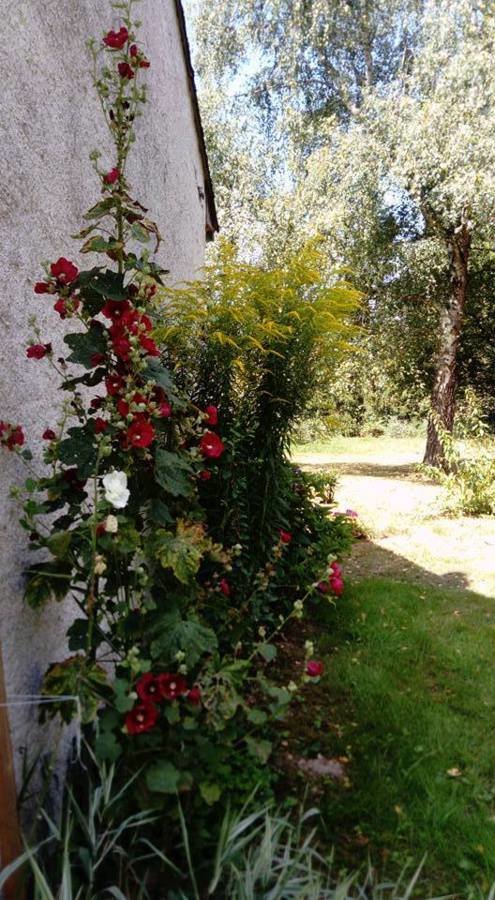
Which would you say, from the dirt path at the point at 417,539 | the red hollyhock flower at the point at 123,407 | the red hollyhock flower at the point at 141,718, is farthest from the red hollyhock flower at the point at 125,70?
the dirt path at the point at 417,539

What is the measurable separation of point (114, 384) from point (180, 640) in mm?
706

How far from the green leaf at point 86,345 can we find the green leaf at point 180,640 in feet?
2.42

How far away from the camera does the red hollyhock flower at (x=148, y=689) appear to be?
131 cm

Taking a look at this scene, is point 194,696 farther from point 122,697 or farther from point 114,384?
point 114,384

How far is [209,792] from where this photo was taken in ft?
4.41

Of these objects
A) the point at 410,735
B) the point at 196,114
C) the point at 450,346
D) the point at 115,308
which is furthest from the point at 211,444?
the point at 450,346

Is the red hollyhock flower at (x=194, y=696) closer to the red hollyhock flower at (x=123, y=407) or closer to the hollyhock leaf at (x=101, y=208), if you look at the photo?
the red hollyhock flower at (x=123, y=407)

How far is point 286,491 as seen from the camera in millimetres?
2982

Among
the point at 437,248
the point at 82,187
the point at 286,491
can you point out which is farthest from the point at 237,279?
the point at 437,248

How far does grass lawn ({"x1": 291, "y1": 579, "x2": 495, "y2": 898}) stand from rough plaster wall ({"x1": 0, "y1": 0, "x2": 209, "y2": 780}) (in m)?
1.16

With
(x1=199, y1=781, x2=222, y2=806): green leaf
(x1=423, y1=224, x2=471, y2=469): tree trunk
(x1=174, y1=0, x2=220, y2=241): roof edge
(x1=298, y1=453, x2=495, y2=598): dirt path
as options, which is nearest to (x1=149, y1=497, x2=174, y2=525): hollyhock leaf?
(x1=199, y1=781, x2=222, y2=806): green leaf

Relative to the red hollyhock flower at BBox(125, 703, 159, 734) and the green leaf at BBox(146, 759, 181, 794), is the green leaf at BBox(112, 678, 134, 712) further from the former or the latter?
the green leaf at BBox(146, 759, 181, 794)

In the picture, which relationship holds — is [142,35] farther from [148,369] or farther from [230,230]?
[230,230]

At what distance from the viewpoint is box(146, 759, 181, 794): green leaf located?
126 cm
